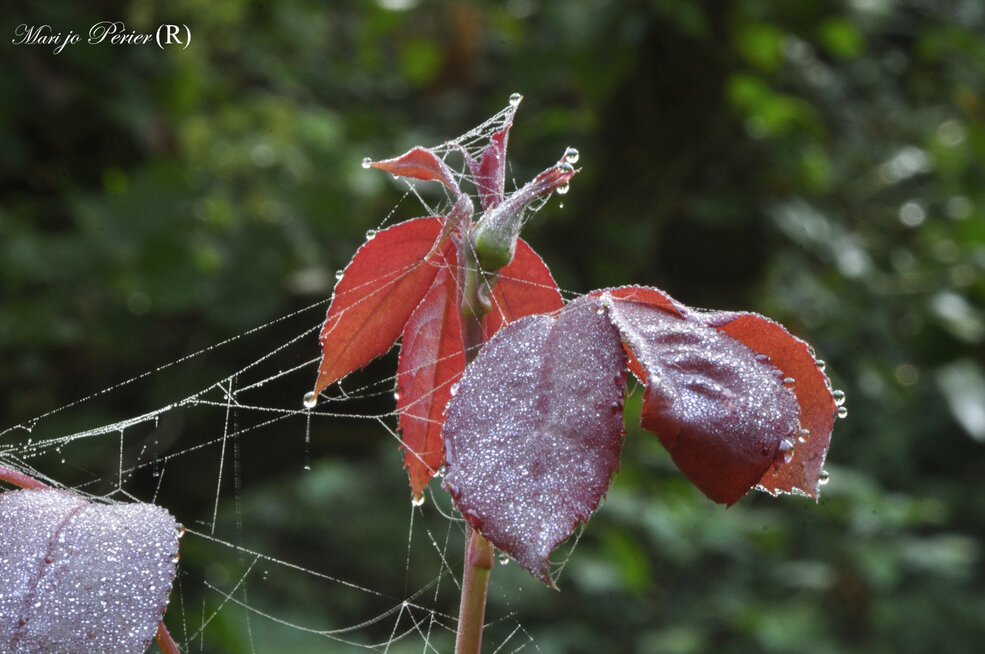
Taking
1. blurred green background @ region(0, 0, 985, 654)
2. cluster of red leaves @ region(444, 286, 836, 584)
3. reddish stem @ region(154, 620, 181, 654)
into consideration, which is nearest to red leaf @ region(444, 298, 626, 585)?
cluster of red leaves @ region(444, 286, 836, 584)

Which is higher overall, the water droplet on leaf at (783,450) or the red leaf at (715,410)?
the red leaf at (715,410)

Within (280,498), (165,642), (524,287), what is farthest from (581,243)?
(165,642)

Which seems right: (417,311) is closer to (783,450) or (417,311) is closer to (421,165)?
(421,165)

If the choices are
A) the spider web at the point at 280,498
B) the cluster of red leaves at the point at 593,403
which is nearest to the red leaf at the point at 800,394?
the cluster of red leaves at the point at 593,403

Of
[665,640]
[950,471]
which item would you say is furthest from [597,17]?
[950,471]

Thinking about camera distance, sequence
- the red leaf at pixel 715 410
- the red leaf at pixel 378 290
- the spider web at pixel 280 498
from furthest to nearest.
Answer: the spider web at pixel 280 498 < the red leaf at pixel 378 290 < the red leaf at pixel 715 410

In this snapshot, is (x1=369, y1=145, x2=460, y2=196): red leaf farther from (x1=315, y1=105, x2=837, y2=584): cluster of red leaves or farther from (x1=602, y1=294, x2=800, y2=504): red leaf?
(x1=602, y1=294, x2=800, y2=504): red leaf

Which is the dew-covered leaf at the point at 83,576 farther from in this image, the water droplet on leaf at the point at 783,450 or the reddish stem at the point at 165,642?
the water droplet on leaf at the point at 783,450
